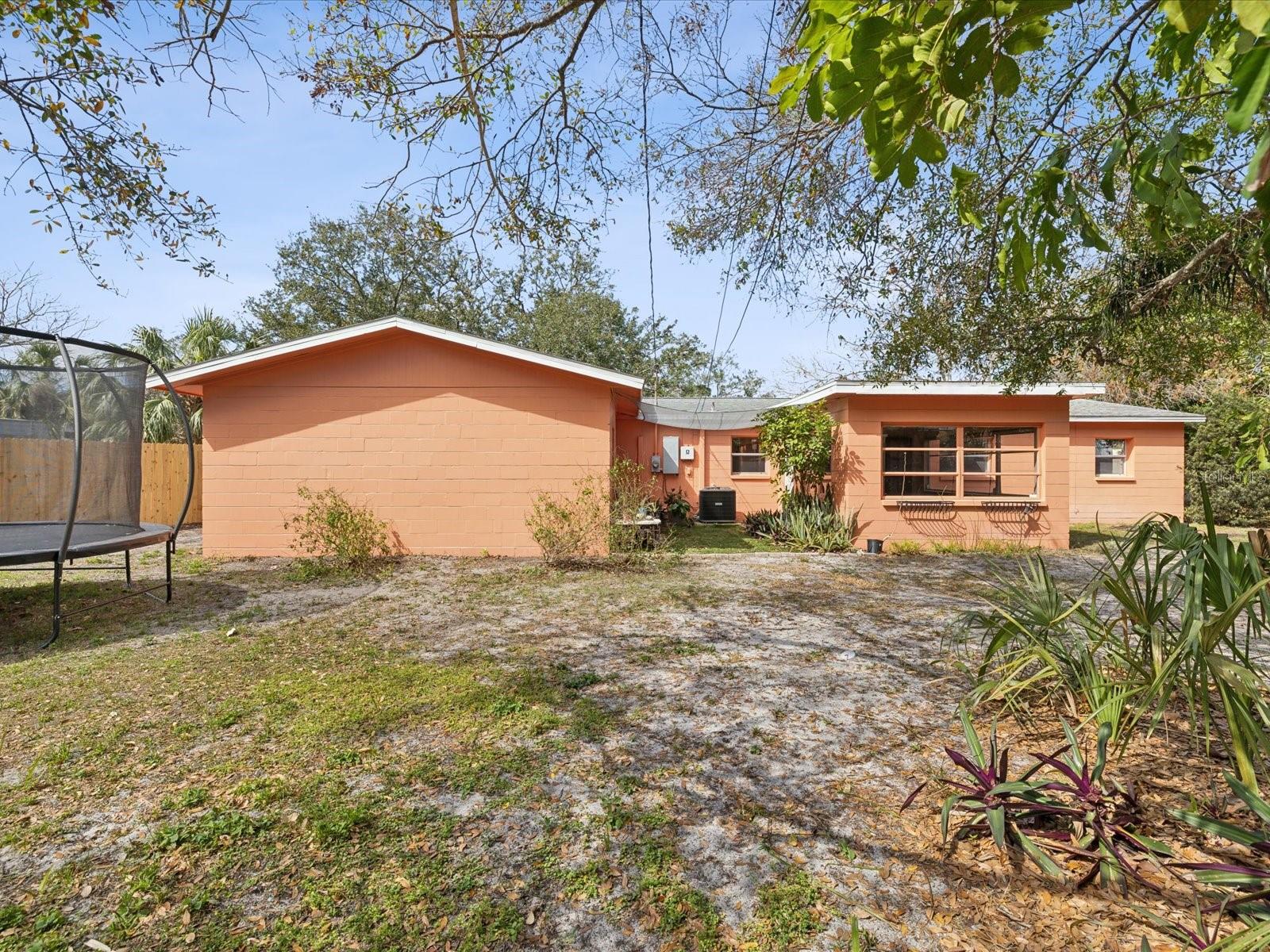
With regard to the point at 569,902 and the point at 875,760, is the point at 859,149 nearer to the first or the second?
the point at 875,760

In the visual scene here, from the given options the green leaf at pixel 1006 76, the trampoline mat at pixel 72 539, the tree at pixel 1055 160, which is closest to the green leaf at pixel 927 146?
the tree at pixel 1055 160

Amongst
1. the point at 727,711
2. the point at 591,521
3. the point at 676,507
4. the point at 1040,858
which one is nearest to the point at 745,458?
the point at 676,507

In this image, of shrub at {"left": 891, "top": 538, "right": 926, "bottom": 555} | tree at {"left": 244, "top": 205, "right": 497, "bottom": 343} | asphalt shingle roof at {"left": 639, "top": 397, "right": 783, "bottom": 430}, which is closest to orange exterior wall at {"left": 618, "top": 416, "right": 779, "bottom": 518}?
asphalt shingle roof at {"left": 639, "top": 397, "right": 783, "bottom": 430}

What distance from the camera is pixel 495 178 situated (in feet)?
15.5

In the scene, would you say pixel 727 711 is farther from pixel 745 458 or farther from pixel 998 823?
pixel 745 458

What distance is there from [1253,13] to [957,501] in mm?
12005

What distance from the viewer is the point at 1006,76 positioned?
5.89 feet

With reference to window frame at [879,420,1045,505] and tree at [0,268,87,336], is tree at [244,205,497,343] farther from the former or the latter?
window frame at [879,420,1045,505]

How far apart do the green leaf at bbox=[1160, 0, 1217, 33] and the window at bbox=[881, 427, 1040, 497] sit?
35.8 feet

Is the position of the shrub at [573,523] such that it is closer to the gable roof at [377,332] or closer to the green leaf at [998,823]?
the gable roof at [377,332]

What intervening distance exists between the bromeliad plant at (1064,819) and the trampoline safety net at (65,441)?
25.5 ft

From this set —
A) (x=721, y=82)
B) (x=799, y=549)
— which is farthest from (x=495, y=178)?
(x=799, y=549)

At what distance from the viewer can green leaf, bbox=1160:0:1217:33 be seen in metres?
1.23

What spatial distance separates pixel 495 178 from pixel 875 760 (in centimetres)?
455
